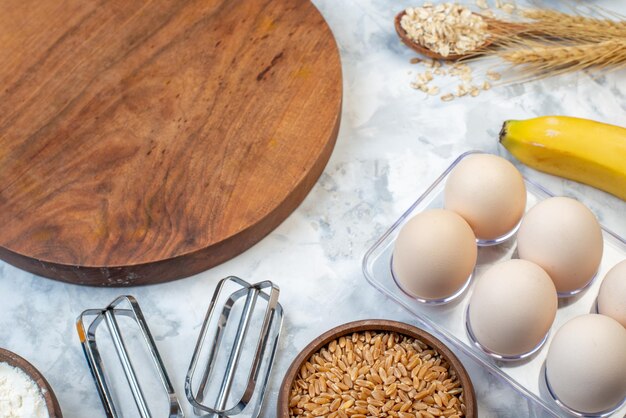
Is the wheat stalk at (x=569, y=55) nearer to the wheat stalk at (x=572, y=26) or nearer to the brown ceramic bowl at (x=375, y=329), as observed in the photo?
the wheat stalk at (x=572, y=26)

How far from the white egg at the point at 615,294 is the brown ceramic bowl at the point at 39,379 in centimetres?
67

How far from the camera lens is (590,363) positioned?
0.87 m

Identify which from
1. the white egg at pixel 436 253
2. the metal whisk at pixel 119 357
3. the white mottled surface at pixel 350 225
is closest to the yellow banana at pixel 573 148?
the white mottled surface at pixel 350 225

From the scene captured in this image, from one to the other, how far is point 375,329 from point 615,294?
293 mm

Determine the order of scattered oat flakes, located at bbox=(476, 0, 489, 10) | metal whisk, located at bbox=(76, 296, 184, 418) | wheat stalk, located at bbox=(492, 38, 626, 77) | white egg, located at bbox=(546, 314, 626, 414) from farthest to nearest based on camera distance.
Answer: scattered oat flakes, located at bbox=(476, 0, 489, 10) < wheat stalk, located at bbox=(492, 38, 626, 77) < metal whisk, located at bbox=(76, 296, 184, 418) < white egg, located at bbox=(546, 314, 626, 414)

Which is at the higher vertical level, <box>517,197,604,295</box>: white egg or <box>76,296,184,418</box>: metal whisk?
<box>76,296,184,418</box>: metal whisk

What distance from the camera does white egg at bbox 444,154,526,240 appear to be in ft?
3.27

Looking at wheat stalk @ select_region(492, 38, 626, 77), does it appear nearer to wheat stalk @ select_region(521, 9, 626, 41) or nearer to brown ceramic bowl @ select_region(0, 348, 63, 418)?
wheat stalk @ select_region(521, 9, 626, 41)

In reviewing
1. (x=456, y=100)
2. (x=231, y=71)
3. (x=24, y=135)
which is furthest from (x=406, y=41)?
(x=24, y=135)

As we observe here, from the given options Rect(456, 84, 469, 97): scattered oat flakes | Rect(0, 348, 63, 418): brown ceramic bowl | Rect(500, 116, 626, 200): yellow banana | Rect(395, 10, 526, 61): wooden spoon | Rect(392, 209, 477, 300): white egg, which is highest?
Rect(0, 348, 63, 418): brown ceramic bowl

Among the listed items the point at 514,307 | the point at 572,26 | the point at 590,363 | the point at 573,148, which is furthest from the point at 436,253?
the point at 572,26

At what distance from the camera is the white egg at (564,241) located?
95 centimetres

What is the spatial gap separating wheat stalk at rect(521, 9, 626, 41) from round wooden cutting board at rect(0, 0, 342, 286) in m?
0.34

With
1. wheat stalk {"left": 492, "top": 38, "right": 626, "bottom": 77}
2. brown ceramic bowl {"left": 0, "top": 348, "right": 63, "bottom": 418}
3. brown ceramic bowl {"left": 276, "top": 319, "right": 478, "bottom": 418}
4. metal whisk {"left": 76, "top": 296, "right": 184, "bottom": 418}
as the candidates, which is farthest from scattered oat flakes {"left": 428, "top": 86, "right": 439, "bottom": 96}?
brown ceramic bowl {"left": 0, "top": 348, "right": 63, "bottom": 418}
